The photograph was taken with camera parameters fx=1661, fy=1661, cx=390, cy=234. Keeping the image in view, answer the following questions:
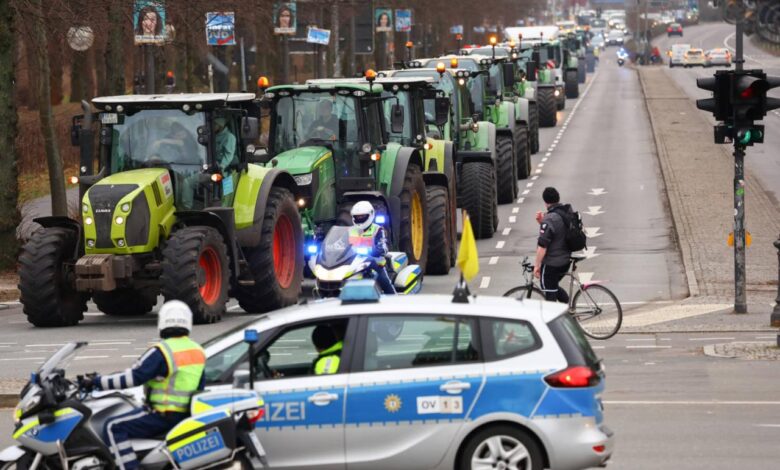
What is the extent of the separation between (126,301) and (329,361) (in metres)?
12.0

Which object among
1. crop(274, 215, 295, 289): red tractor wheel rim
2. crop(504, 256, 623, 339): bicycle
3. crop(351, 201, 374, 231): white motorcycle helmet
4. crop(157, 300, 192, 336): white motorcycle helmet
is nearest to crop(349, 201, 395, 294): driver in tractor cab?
crop(351, 201, 374, 231): white motorcycle helmet

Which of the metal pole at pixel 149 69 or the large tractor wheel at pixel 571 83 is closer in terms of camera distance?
the metal pole at pixel 149 69

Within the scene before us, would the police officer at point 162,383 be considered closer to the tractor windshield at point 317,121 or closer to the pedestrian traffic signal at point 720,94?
the pedestrian traffic signal at point 720,94

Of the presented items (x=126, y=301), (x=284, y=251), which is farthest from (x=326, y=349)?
(x=126, y=301)

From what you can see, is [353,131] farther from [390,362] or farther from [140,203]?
[390,362]

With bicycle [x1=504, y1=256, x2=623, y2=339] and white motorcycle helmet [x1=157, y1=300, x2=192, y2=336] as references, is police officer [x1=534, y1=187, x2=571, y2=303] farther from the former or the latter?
white motorcycle helmet [x1=157, y1=300, x2=192, y2=336]

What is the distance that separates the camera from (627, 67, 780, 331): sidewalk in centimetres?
2228

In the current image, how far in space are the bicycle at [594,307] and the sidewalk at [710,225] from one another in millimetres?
1313

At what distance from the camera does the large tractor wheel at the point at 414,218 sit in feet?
79.8

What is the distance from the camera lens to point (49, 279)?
2034 centimetres

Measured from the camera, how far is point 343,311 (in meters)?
11.0

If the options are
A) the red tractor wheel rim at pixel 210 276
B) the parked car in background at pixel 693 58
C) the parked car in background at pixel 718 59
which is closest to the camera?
the red tractor wheel rim at pixel 210 276

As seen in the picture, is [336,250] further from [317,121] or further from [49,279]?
[317,121]

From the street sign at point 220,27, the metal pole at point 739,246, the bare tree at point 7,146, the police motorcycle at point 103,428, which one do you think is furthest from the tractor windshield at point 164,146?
the street sign at point 220,27
